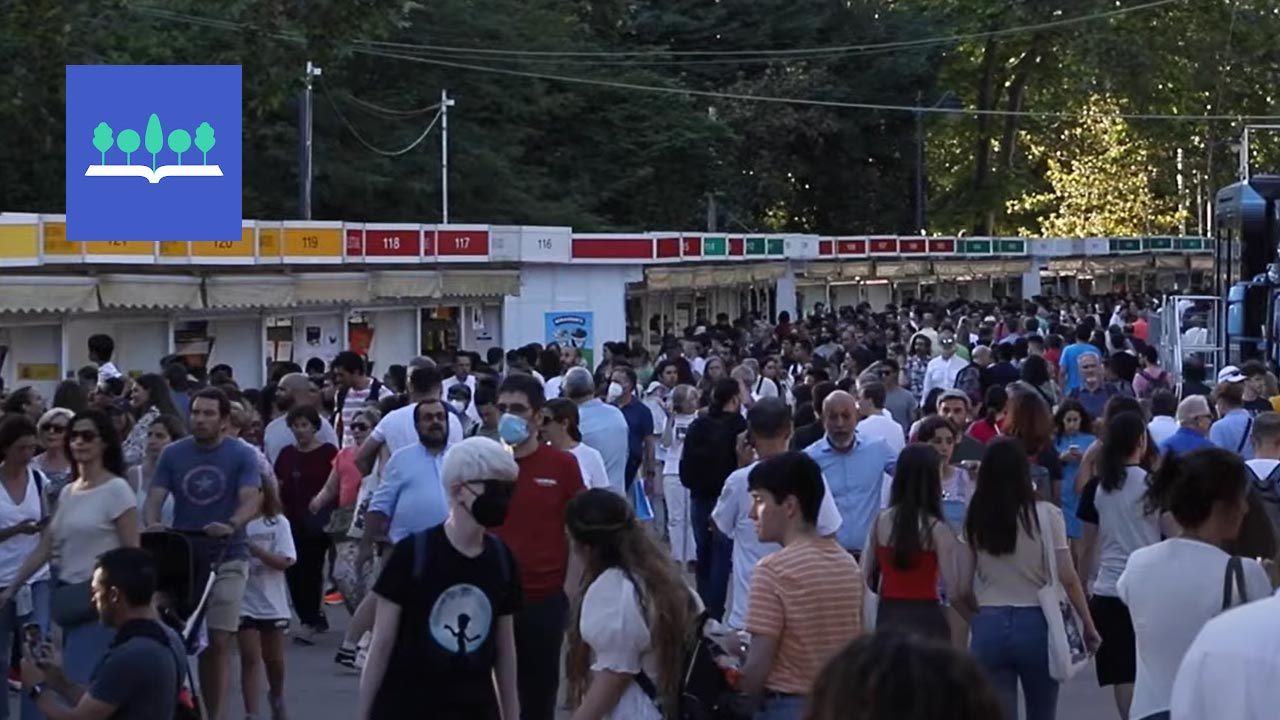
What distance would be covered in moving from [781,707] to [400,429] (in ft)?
17.6

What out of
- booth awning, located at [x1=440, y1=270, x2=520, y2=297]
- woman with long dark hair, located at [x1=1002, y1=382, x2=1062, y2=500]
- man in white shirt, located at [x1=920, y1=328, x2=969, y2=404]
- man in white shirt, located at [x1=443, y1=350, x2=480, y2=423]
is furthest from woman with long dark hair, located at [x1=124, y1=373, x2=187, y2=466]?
booth awning, located at [x1=440, y1=270, x2=520, y2=297]

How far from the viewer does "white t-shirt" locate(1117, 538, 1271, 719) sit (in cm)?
605

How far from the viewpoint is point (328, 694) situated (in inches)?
470

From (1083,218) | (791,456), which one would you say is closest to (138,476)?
(791,456)

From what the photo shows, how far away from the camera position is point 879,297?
53.8 metres

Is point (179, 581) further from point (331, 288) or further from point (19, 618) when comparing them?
point (331, 288)

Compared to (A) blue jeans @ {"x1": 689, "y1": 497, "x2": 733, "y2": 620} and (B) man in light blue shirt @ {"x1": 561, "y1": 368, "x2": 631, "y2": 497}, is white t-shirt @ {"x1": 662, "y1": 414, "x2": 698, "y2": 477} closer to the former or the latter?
(A) blue jeans @ {"x1": 689, "y1": 497, "x2": 733, "y2": 620}

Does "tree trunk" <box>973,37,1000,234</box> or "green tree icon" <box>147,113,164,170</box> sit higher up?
"tree trunk" <box>973,37,1000,234</box>

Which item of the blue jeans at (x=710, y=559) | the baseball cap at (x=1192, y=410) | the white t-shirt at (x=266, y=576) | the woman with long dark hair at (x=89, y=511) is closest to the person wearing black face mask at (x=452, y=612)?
the woman with long dark hair at (x=89, y=511)

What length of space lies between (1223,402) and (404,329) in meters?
17.4

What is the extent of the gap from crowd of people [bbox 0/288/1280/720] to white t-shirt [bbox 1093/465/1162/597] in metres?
0.01

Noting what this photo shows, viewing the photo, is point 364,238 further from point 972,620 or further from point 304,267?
point 972,620

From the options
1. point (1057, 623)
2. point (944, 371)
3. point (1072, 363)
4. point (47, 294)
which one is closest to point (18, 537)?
point (1057, 623)

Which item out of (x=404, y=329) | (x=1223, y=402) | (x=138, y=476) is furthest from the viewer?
(x=404, y=329)
